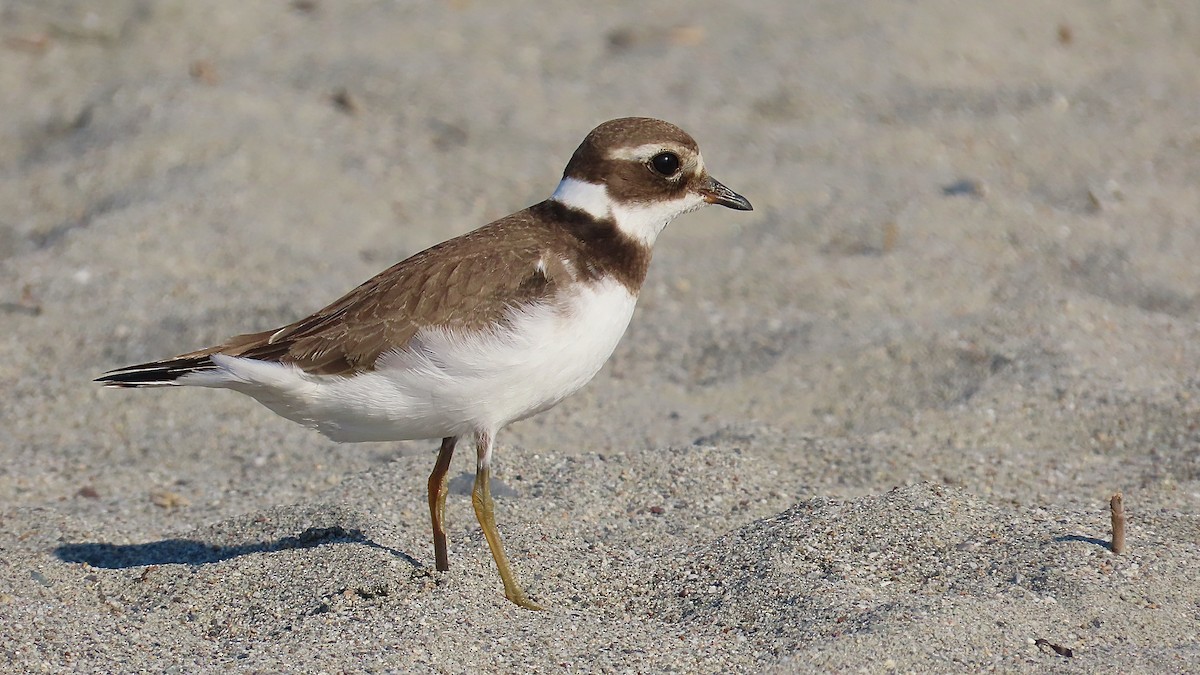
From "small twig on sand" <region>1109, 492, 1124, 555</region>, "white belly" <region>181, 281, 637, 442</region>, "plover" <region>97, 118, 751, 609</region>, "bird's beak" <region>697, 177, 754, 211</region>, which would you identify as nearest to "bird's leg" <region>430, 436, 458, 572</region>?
"plover" <region>97, 118, 751, 609</region>

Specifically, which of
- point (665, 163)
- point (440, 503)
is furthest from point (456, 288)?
point (665, 163)

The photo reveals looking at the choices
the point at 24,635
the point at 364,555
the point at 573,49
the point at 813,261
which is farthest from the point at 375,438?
the point at 573,49

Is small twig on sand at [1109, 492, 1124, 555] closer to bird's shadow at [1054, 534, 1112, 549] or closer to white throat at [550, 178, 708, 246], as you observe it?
bird's shadow at [1054, 534, 1112, 549]

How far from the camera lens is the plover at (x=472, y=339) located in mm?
4492

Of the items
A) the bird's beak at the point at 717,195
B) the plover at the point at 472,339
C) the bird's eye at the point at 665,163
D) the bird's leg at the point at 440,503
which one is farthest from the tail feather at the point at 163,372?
the bird's beak at the point at 717,195

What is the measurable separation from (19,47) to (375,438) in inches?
273

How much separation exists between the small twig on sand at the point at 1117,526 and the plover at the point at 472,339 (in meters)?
1.76

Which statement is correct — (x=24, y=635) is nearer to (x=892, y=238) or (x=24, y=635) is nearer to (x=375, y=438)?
(x=375, y=438)

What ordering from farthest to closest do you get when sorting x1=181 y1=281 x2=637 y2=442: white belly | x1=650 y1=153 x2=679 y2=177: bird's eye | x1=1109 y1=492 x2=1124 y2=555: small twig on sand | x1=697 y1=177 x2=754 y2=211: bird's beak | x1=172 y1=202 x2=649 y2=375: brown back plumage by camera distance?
x1=697 y1=177 x2=754 y2=211: bird's beak
x1=650 y1=153 x2=679 y2=177: bird's eye
x1=1109 y1=492 x2=1124 y2=555: small twig on sand
x1=172 y1=202 x2=649 y2=375: brown back plumage
x1=181 y1=281 x2=637 y2=442: white belly

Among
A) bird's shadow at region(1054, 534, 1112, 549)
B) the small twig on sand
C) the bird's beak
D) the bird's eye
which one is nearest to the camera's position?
the small twig on sand

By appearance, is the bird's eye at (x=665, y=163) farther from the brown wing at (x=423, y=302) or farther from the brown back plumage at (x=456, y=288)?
the brown wing at (x=423, y=302)

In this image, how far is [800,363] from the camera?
685 centimetres

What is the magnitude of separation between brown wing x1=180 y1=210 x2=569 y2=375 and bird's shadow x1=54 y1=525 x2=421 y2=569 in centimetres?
77

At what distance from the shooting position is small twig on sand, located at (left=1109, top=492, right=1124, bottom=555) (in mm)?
4691
